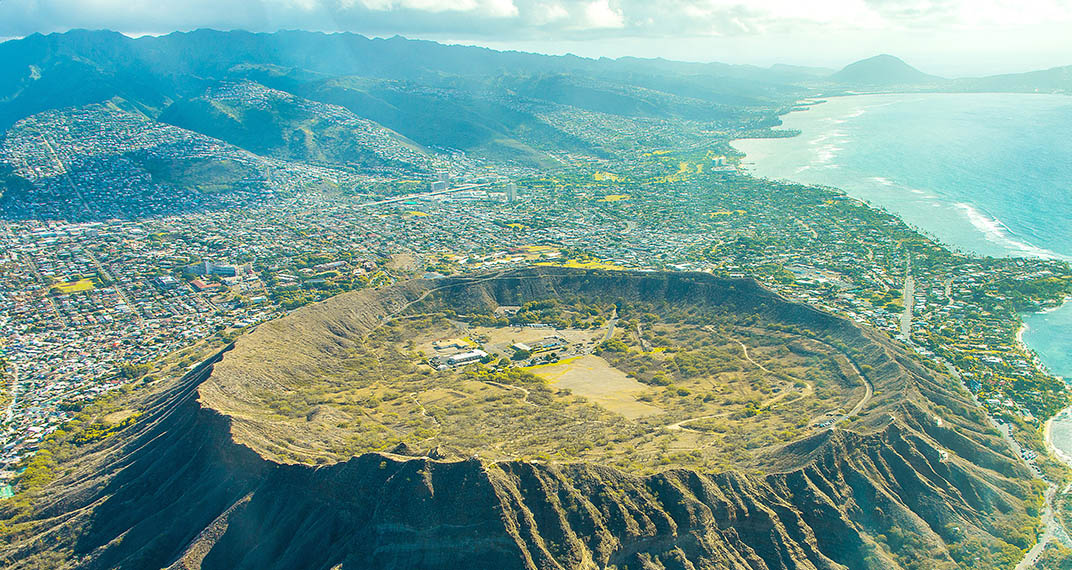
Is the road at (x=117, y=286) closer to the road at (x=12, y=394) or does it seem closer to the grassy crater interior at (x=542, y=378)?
the road at (x=12, y=394)

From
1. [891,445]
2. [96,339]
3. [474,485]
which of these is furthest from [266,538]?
[96,339]

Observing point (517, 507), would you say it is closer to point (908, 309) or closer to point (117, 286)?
point (908, 309)

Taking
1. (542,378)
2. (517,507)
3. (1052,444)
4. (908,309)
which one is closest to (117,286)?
(542,378)

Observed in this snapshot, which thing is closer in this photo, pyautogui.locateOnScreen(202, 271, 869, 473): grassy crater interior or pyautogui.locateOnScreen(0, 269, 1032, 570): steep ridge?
pyautogui.locateOnScreen(0, 269, 1032, 570): steep ridge

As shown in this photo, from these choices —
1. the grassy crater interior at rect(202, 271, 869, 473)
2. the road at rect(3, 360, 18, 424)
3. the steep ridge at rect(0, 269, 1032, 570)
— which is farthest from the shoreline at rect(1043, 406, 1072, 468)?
the road at rect(3, 360, 18, 424)

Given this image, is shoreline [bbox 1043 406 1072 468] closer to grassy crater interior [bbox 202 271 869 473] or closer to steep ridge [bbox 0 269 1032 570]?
steep ridge [bbox 0 269 1032 570]

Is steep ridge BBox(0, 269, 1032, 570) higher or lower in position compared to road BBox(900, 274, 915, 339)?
higher

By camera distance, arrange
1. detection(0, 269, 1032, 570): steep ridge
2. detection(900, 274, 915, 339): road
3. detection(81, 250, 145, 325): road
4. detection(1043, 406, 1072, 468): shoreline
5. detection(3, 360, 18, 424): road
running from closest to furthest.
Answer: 1. detection(0, 269, 1032, 570): steep ridge
2. detection(1043, 406, 1072, 468): shoreline
3. detection(3, 360, 18, 424): road
4. detection(900, 274, 915, 339): road
5. detection(81, 250, 145, 325): road

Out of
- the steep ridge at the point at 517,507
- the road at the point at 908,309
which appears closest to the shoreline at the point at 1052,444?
the steep ridge at the point at 517,507
